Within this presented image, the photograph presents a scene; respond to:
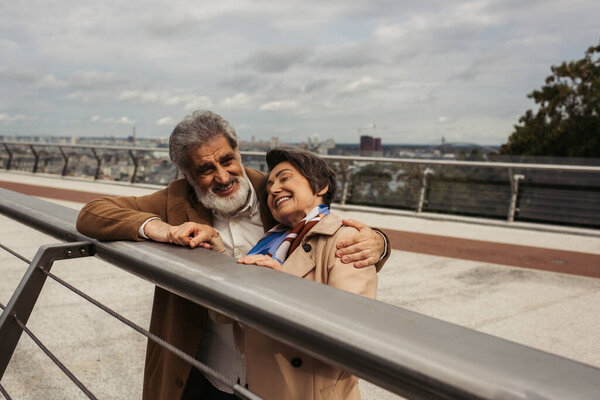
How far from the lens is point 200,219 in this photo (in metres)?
2.32

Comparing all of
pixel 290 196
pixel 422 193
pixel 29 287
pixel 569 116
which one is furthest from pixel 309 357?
pixel 569 116

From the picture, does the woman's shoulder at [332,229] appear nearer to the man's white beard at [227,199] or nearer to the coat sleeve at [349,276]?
the coat sleeve at [349,276]

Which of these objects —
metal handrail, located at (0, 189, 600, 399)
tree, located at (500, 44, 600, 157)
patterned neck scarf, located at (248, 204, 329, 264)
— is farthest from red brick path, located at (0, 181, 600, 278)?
tree, located at (500, 44, 600, 157)

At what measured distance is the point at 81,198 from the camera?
11461 millimetres

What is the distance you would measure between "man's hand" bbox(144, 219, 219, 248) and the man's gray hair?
0.64 metres

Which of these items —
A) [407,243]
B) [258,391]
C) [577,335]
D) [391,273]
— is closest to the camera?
[258,391]

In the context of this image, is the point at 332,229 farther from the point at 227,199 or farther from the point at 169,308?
the point at 169,308

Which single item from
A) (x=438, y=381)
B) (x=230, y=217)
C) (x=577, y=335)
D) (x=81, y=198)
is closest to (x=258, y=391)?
(x=230, y=217)

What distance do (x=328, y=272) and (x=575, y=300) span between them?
4.61m

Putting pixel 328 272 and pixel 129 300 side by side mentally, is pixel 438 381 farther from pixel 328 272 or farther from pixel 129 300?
pixel 129 300

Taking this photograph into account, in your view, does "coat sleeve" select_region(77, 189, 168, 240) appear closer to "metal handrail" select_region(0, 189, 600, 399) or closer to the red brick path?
"metal handrail" select_region(0, 189, 600, 399)

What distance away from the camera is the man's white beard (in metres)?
2.28

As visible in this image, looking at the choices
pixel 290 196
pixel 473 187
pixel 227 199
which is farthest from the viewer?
pixel 473 187

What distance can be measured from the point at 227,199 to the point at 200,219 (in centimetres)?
17
